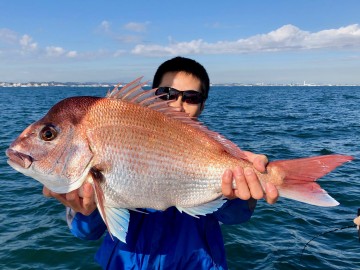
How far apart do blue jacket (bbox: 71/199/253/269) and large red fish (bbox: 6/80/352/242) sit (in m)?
0.48

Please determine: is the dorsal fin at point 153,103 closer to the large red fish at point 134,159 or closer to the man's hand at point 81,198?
the large red fish at point 134,159

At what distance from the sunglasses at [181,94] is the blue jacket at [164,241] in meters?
1.12

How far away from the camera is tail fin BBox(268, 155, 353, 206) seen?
2287 mm

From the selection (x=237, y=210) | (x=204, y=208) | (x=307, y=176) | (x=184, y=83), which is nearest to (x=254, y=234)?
(x=237, y=210)

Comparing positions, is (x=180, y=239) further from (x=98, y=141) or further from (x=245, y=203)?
(x=98, y=141)

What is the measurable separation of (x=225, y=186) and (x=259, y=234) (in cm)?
525

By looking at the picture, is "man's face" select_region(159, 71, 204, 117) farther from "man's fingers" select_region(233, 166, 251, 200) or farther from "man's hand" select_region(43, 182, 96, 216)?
"man's hand" select_region(43, 182, 96, 216)

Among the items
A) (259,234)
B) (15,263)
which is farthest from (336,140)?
(15,263)

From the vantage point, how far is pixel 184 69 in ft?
12.5

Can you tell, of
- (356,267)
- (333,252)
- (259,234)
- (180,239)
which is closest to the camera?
(180,239)

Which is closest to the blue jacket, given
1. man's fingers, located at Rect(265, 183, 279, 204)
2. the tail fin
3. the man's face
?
man's fingers, located at Rect(265, 183, 279, 204)

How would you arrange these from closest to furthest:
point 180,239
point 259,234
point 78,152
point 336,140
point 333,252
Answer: point 78,152
point 180,239
point 333,252
point 259,234
point 336,140

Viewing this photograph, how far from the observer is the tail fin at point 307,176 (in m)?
2.29

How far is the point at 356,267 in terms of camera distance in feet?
19.7
